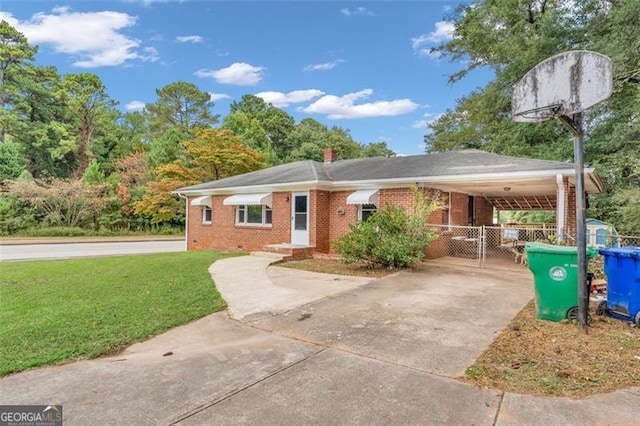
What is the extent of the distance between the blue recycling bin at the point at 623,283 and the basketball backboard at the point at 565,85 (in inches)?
87.3

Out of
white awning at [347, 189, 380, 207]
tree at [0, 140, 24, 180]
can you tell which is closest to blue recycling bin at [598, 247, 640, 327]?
white awning at [347, 189, 380, 207]

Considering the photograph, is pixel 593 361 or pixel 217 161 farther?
pixel 217 161

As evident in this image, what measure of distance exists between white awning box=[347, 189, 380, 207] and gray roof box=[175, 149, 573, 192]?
0.49 m

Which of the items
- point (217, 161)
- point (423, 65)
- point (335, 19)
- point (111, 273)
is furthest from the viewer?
point (217, 161)

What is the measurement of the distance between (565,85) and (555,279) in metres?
2.97

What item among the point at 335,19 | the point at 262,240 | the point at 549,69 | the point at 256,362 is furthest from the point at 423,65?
the point at 256,362

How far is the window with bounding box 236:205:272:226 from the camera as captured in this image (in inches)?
594

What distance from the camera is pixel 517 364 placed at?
12.4 ft

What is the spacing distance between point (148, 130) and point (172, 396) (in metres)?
46.7

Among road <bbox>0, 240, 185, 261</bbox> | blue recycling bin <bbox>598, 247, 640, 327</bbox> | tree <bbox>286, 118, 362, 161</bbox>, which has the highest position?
tree <bbox>286, 118, 362, 161</bbox>

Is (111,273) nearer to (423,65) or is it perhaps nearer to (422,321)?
(422,321)

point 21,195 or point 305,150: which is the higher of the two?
point 305,150

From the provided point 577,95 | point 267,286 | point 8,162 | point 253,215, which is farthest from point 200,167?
point 577,95

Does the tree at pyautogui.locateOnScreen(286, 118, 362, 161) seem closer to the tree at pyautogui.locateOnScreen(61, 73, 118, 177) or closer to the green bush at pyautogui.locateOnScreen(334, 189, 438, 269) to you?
the tree at pyautogui.locateOnScreen(61, 73, 118, 177)
